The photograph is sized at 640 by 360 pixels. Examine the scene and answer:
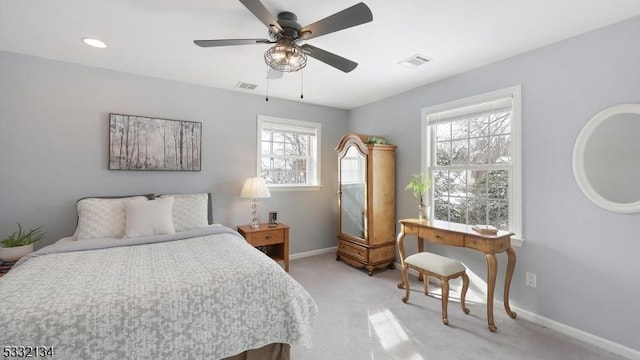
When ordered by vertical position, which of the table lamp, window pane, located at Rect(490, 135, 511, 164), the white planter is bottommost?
the white planter

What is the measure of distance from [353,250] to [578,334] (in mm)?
2260

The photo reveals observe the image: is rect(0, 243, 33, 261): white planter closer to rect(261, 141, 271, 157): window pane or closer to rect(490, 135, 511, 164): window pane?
rect(261, 141, 271, 157): window pane

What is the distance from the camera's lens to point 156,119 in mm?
3152

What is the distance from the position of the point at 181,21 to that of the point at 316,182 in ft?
9.31

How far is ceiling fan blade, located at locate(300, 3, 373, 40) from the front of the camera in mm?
1476

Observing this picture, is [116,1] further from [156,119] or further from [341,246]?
[341,246]

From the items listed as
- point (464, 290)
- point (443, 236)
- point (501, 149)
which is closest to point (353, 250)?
point (443, 236)

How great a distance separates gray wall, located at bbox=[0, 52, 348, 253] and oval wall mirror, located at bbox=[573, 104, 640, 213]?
11.3 ft

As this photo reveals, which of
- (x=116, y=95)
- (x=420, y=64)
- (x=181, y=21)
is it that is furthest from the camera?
(x=116, y=95)

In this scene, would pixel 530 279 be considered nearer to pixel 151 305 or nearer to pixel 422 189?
pixel 422 189

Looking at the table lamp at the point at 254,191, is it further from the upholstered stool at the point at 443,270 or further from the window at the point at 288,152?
the upholstered stool at the point at 443,270

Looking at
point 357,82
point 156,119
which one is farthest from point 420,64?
point 156,119

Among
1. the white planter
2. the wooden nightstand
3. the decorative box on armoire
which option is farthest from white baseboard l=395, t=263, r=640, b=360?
the white planter

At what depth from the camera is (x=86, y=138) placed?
9.39ft
